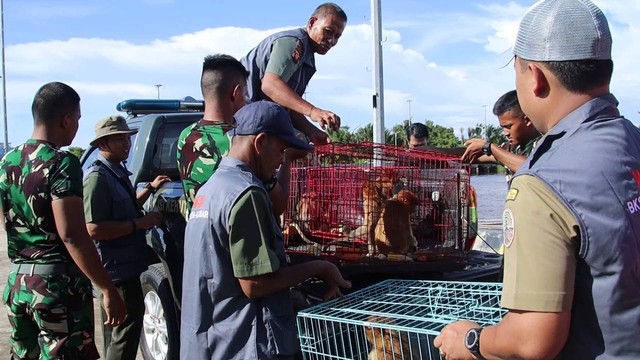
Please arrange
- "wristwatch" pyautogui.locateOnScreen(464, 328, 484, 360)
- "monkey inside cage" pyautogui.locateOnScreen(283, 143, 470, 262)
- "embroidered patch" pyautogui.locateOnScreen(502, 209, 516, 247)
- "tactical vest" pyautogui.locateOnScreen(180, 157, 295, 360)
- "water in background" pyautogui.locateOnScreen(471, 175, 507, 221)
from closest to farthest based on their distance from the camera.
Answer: "embroidered patch" pyautogui.locateOnScreen(502, 209, 516, 247) → "wristwatch" pyautogui.locateOnScreen(464, 328, 484, 360) → "tactical vest" pyautogui.locateOnScreen(180, 157, 295, 360) → "monkey inside cage" pyautogui.locateOnScreen(283, 143, 470, 262) → "water in background" pyautogui.locateOnScreen(471, 175, 507, 221)

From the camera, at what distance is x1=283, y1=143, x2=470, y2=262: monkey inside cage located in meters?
4.08

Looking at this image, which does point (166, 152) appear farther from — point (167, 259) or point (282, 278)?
point (282, 278)

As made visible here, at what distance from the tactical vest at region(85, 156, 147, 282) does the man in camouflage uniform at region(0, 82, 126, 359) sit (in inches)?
36.4

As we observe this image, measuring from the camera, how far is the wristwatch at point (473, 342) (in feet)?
5.22

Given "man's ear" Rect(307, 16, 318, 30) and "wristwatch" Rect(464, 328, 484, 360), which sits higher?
"man's ear" Rect(307, 16, 318, 30)

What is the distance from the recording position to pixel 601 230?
1350 mm

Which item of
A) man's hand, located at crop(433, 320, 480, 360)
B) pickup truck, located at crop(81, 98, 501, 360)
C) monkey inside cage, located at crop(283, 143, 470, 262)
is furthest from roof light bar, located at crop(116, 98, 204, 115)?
man's hand, located at crop(433, 320, 480, 360)

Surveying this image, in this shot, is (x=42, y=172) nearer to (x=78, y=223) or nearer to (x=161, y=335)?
(x=78, y=223)

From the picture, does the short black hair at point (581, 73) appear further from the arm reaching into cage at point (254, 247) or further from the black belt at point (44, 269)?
the black belt at point (44, 269)

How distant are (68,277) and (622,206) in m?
2.87

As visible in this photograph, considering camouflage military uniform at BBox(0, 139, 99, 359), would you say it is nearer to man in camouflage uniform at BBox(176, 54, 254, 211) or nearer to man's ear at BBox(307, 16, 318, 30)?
man in camouflage uniform at BBox(176, 54, 254, 211)

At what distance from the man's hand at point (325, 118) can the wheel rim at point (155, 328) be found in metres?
2.32

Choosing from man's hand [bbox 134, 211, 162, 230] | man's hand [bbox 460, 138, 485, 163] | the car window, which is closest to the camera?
man's hand [bbox 460, 138, 485, 163]

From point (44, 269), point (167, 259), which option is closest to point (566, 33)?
point (44, 269)
